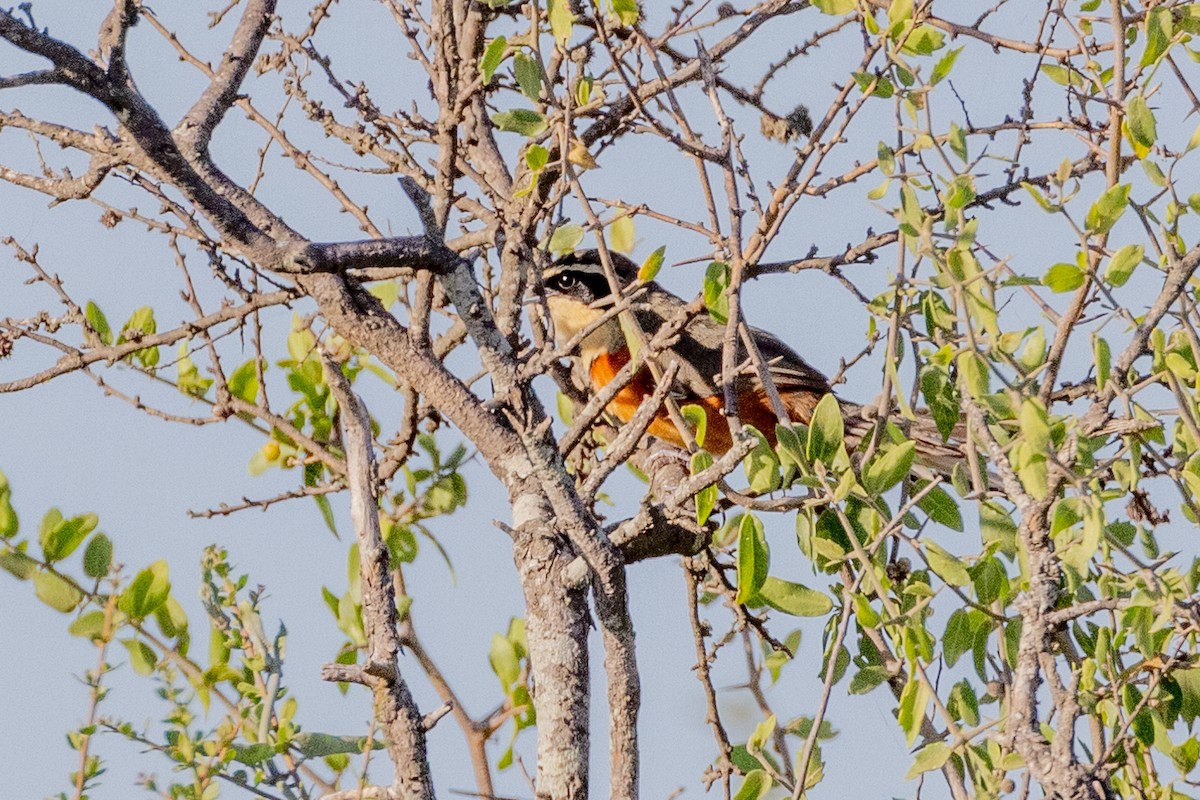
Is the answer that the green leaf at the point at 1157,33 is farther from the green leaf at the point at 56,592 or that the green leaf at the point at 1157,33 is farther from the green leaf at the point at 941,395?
the green leaf at the point at 56,592

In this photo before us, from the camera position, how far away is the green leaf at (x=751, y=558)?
2789mm

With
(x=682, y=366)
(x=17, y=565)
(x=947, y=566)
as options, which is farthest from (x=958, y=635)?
(x=682, y=366)

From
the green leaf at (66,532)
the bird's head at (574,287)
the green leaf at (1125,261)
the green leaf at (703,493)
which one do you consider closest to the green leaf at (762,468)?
the green leaf at (703,493)

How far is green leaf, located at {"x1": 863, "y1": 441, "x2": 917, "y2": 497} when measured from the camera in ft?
9.12

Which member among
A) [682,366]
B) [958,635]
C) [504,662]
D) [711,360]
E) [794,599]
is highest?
[711,360]

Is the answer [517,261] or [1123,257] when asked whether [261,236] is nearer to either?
[517,261]

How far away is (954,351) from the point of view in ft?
8.48

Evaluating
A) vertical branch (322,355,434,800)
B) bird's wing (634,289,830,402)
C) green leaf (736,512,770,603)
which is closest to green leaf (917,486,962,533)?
green leaf (736,512,770,603)

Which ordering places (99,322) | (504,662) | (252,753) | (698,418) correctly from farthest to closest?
(99,322) → (504,662) → (698,418) → (252,753)

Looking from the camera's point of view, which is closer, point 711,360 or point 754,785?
point 754,785

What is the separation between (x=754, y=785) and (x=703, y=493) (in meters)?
0.65

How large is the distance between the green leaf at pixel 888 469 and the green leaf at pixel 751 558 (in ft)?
0.81

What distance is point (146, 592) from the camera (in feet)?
12.0

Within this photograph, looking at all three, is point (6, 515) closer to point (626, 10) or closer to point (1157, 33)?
point (626, 10)
